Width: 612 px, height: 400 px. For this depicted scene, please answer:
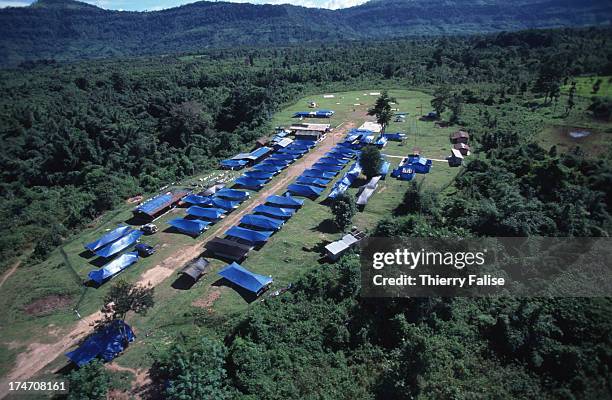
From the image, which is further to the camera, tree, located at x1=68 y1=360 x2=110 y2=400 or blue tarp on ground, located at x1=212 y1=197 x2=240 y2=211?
blue tarp on ground, located at x1=212 y1=197 x2=240 y2=211

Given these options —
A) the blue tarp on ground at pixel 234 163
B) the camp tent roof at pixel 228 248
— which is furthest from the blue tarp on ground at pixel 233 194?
the blue tarp on ground at pixel 234 163

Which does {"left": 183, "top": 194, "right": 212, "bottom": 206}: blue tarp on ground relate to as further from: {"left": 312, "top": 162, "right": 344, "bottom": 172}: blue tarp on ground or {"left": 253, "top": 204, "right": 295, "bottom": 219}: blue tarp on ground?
{"left": 312, "top": 162, "right": 344, "bottom": 172}: blue tarp on ground

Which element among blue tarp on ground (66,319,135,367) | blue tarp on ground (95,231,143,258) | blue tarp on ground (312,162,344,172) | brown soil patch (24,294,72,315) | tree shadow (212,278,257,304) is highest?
blue tarp on ground (312,162,344,172)

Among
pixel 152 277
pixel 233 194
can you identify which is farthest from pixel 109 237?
pixel 233 194

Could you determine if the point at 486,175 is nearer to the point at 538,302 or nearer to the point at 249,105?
the point at 538,302

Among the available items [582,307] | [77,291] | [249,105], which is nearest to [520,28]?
[249,105]

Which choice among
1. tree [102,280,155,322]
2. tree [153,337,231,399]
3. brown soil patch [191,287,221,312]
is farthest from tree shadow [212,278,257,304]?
tree [102,280,155,322]
